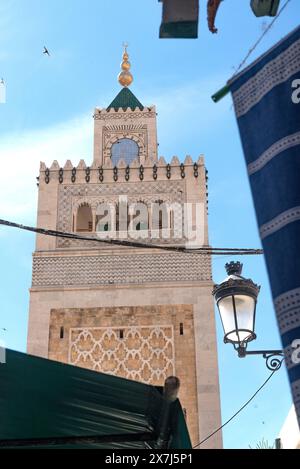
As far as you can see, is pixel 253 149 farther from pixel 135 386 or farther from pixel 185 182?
pixel 185 182

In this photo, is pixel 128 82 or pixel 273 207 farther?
pixel 128 82

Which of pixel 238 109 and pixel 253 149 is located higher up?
pixel 238 109

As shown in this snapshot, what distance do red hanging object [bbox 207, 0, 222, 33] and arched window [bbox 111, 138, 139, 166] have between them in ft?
42.4

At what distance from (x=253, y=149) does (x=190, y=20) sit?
0.46 metres

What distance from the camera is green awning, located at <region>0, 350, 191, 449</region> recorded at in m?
2.56

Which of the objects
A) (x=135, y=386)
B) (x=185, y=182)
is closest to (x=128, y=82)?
(x=185, y=182)

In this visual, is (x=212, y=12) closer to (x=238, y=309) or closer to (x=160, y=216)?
(x=238, y=309)

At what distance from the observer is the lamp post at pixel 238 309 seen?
3660 millimetres

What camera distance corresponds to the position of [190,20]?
232 centimetres

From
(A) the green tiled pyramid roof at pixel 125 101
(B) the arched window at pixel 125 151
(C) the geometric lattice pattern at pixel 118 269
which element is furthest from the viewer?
(A) the green tiled pyramid roof at pixel 125 101

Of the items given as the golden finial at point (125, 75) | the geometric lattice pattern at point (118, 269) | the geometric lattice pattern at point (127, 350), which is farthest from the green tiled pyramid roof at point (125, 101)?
the geometric lattice pattern at point (127, 350)

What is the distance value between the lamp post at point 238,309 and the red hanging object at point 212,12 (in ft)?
5.37

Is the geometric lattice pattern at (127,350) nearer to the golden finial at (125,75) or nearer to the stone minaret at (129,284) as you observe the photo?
the stone minaret at (129,284)

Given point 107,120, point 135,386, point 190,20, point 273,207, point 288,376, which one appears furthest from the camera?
point 107,120
